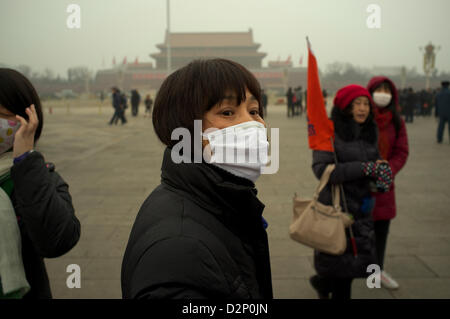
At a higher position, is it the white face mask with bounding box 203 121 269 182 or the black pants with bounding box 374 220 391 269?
the white face mask with bounding box 203 121 269 182

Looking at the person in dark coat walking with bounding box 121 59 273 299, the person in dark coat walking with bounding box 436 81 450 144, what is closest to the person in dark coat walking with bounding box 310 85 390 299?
the person in dark coat walking with bounding box 121 59 273 299

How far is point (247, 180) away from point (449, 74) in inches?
3213

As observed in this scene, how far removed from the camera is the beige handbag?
2.19 meters

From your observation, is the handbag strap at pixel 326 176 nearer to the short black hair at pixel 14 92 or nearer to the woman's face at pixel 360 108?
the woman's face at pixel 360 108

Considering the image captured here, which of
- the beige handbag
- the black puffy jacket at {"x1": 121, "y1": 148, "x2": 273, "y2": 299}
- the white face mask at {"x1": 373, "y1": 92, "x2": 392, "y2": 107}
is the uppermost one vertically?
the white face mask at {"x1": 373, "y1": 92, "x2": 392, "y2": 107}

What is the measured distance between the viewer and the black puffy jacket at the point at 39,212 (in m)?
1.24

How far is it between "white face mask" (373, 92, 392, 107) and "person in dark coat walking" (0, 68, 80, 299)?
207 cm

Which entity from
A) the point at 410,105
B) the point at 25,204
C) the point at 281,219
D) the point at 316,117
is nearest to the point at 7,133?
the point at 25,204

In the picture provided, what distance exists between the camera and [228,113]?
1.00m

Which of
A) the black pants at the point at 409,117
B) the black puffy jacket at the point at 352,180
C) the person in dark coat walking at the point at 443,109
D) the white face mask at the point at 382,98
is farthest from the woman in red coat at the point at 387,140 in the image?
the black pants at the point at 409,117

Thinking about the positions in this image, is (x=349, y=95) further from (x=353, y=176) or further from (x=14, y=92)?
(x=14, y=92)

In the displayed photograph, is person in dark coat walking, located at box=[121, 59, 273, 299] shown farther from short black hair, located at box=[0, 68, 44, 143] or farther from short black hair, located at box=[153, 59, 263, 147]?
short black hair, located at box=[0, 68, 44, 143]

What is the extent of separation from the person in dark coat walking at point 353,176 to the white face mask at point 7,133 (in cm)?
166

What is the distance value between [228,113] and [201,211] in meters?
0.27
